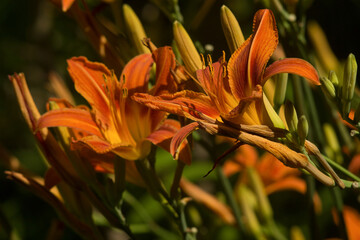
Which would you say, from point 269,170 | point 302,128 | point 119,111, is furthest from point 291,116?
point 269,170

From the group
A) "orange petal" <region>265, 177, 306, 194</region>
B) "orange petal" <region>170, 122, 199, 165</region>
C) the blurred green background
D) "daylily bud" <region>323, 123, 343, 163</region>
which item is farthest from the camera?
the blurred green background

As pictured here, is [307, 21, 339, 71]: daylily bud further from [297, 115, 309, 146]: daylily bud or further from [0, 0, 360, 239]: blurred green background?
[297, 115, 309, 146]: daylily bud

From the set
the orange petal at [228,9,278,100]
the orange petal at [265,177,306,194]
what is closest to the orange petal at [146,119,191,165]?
the orange petal at [228,9,278,100]

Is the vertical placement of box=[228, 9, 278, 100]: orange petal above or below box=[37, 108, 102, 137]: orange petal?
above

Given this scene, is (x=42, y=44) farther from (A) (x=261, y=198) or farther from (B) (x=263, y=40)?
(B) (x=263, y=40)

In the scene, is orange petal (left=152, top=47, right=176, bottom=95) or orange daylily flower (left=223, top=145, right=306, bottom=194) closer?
orange petal (left=152, top=47, right=176, bottom=95)

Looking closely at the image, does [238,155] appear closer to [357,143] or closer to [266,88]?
[357,143]

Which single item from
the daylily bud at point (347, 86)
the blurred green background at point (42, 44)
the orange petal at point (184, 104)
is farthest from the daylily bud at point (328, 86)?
the blurred green background at point (42, 44)

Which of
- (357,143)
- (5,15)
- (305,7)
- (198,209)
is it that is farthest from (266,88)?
(5,15)
